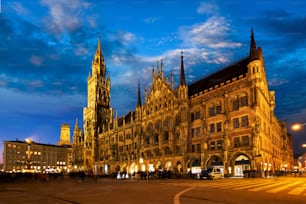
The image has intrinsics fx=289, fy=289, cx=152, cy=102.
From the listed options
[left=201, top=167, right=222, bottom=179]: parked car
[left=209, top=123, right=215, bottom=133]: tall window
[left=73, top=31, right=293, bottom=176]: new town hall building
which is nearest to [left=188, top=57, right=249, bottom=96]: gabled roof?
[left=73, top=31, right=293, bottom=176]: new town hall building

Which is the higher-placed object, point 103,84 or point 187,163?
point 103,84

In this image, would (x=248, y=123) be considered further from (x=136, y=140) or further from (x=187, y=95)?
(x=136, y=140)

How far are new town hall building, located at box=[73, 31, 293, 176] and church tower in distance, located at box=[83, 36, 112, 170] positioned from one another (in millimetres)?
11030

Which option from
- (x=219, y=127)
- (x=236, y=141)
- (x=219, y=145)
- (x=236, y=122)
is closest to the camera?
(x=236, y=141)

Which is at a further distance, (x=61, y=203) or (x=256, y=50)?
(x=256, y=50)

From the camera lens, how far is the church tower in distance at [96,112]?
107m

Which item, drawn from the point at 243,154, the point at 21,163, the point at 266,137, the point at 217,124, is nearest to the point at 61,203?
the point at 243,154

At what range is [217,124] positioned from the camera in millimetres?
55750

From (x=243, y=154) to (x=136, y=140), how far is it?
37.7 m

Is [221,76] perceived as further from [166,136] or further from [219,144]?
[166,136]

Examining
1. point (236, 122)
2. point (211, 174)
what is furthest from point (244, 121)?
point (211, 174)

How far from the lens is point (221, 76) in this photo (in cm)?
6247

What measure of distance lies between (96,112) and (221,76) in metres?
61.5

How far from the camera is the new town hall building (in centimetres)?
5022
